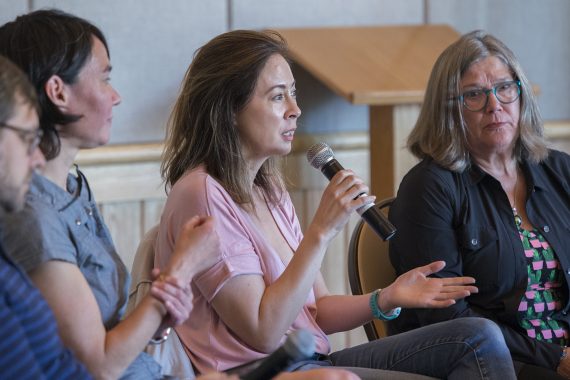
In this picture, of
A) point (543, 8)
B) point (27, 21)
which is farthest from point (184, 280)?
point (543, 8)

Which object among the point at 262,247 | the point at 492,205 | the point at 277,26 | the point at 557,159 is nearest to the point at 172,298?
the point at 262,247

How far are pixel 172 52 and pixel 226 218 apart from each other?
53.4 inches

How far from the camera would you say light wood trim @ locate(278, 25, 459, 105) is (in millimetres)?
3061

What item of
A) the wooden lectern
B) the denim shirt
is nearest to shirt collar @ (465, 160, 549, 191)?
the wooden lectern

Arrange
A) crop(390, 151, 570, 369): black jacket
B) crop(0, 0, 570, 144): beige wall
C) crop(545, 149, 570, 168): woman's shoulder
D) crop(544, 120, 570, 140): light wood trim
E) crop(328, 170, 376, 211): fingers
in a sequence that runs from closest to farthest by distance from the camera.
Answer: crop(328, 170, 376, 211): fingers → crop(390, 151, 570, 369): black jacket → crop(545, 149, 570, 168): woman's shoulder → crop(0, 0, 570, 144): beige wall → crop(544, 120, 570, 140): light wood trim

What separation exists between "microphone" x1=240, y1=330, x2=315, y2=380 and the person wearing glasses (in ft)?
3.08

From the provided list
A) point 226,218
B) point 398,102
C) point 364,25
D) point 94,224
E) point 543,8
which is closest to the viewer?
point 94,224

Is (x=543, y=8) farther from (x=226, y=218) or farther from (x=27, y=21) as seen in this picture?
(x=27, y=21)

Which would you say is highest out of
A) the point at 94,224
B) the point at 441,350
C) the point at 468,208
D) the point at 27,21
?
the point at 27,21

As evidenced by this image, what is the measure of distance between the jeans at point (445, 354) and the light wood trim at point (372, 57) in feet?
3.78

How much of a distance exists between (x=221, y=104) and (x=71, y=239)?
23.1 inches

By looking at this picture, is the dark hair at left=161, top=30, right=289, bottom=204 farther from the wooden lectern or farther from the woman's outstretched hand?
the wooden lectern

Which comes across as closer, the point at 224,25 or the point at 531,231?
the point at 531,231

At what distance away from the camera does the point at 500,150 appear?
240 centimetres
